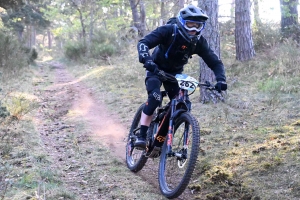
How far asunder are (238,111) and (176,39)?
360 centimetres

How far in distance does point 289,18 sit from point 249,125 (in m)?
7.91

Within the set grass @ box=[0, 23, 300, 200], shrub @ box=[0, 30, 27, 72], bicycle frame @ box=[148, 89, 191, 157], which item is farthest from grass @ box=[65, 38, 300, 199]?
shrub @ box=[0, 30, 27, 72]

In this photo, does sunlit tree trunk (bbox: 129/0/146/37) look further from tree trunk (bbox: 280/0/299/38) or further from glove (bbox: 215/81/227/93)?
glove (bbox: 215/81/227/93)

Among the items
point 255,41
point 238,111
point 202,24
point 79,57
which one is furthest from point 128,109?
point 79,57

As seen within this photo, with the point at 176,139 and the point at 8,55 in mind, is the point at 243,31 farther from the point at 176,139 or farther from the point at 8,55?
the point at 8,55

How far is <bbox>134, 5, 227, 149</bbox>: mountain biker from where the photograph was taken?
4.24 m

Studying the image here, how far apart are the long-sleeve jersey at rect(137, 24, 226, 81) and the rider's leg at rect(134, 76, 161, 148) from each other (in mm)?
309

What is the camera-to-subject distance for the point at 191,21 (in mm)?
4242

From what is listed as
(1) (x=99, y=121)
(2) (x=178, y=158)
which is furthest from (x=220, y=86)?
(1) (x=99, y=121)

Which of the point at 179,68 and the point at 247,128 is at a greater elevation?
the point at 179,68

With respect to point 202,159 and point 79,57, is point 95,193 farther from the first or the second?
point 79,57

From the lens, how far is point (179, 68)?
4809 millimetres

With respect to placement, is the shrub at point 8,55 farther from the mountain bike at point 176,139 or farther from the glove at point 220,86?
the glove at point 220,86

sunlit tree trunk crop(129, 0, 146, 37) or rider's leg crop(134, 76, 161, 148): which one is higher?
sunlit tree trunk crop(129, 0, 146, 37)
